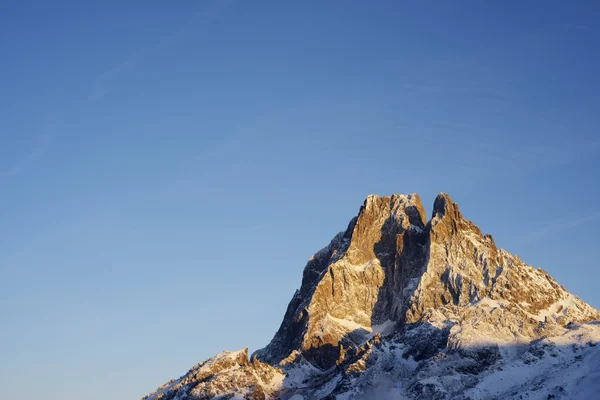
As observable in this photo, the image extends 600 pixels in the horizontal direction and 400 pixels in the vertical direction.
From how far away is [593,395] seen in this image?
634ft

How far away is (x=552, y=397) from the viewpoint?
19988 centimetres

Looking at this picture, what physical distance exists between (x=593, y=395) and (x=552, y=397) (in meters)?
Answer: 9.88
